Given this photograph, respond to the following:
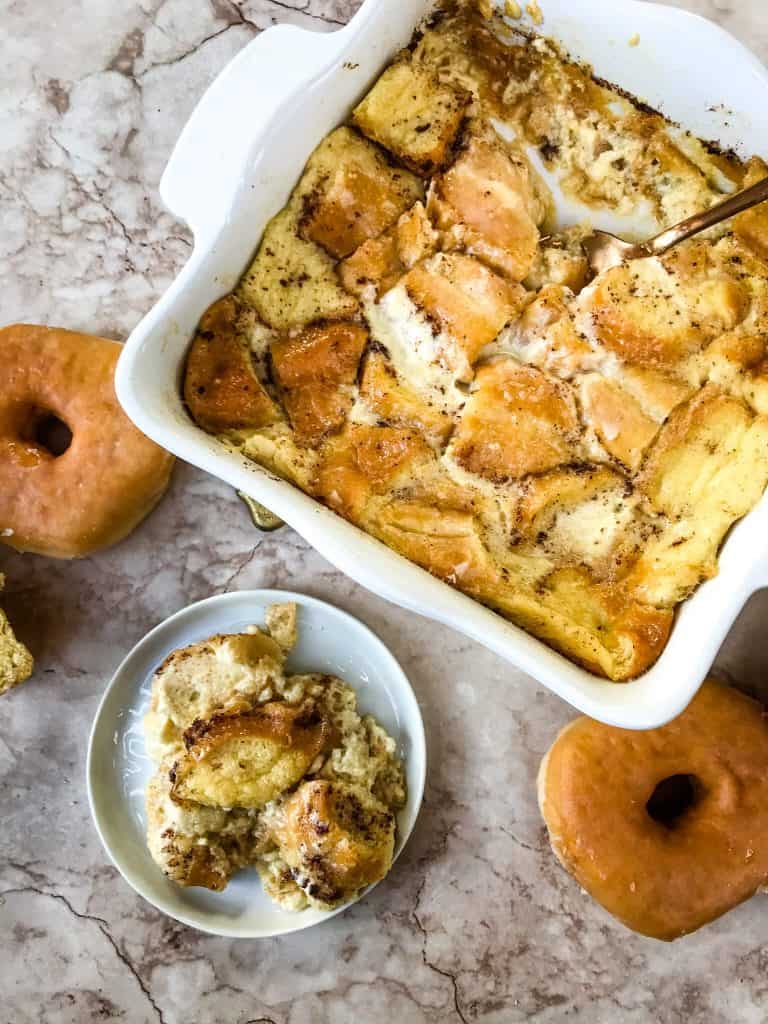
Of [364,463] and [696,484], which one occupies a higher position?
[696,484]

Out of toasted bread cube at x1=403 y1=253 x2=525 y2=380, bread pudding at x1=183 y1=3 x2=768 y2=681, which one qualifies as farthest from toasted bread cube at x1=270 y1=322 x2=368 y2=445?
toasted bread cube at x1=403 y1=253 x2=525 y2=380

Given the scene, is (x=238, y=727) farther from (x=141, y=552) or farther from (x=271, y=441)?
(x=271, y=441)

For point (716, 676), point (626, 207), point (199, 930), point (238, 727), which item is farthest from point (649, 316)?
point (199, 930)

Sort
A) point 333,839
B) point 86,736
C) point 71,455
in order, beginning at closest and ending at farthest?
1. point 333,839
2. point 71,455
3. point 86,736

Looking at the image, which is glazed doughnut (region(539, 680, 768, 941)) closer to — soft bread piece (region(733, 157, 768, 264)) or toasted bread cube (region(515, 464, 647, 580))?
toasted bread cube (region(515, 464, 647, 580))

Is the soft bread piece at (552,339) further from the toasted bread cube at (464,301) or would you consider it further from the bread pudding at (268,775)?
the bread pudding at (268,775)

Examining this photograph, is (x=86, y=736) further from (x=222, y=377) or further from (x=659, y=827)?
(x=659, y=827)

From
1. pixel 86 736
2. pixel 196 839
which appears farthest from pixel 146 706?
pixel 196 839
